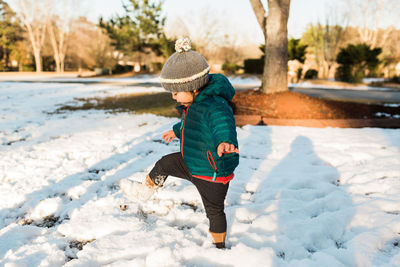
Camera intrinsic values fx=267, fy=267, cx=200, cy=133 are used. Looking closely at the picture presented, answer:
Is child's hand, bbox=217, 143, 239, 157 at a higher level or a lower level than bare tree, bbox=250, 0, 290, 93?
lower

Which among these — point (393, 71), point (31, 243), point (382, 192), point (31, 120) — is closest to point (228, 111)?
point (31, 243)

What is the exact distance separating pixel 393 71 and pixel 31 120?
2935 cm

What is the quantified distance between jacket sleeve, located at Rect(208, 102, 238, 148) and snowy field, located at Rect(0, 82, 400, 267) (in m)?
0.75

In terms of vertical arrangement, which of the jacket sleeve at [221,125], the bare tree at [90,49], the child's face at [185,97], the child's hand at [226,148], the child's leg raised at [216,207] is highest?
the bare tree at [90,49]

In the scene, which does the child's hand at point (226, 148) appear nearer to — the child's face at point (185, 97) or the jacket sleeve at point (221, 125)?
the jacket sleeve at point (221, 125)

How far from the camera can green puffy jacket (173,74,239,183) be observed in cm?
164

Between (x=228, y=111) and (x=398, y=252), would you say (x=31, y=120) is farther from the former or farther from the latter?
(x=398, y=252)

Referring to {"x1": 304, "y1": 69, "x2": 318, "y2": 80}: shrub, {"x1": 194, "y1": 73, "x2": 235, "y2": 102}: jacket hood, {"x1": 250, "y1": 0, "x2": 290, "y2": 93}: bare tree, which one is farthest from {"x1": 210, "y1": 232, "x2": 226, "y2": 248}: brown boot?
{"x1": 304, "y1": 69, "x2": 318, "y2": 80}: shrub

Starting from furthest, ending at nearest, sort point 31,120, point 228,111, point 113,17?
point 113,17 < point 31,120 < point 228,111

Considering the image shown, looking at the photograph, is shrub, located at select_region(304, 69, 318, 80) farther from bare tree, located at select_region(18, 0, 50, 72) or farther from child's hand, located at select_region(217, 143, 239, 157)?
bare tree, located at select_region(18, 0, 50, 72)

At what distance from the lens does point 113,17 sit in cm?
2861

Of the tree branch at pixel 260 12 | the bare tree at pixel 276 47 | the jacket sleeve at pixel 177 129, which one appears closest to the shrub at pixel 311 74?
the tree branch at pixel 260 12

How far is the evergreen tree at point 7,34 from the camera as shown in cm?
3438

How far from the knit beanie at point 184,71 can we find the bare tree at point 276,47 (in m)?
5.91
